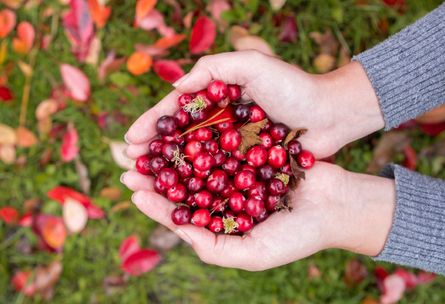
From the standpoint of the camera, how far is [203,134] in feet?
8.86

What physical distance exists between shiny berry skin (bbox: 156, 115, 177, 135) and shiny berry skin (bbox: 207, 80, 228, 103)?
24cm

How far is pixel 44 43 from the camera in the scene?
3742 millimetres

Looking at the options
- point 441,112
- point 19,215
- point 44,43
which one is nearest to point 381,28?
point 441,112

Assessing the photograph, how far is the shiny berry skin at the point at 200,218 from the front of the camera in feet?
8.39

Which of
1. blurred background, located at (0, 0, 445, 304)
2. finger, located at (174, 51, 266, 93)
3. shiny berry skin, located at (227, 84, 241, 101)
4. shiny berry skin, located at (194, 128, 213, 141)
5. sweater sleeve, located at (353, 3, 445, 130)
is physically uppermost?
sweater sleeve, located at (353, 3, 445, 130)

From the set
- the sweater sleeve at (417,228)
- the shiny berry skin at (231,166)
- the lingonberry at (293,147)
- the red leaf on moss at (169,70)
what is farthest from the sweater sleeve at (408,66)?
the red leaf on moss at (169,70)

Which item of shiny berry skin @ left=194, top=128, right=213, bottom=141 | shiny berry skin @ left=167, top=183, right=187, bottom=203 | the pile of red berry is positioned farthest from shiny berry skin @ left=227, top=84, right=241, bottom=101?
shiny berry skin @ left=167, top=183, right=187, bottom=203

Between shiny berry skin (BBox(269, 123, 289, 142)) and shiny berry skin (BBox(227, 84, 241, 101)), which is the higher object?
shiny berry skin (BBox(227, 84, 241, 101))

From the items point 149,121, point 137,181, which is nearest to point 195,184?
point 137,181

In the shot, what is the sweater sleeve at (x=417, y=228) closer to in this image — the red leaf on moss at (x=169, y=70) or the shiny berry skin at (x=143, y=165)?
the shiny berry skin at (x=143, y=165)

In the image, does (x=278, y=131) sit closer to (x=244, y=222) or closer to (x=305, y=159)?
(x=305, y=159)

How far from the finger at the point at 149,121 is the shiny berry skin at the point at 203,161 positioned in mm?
315

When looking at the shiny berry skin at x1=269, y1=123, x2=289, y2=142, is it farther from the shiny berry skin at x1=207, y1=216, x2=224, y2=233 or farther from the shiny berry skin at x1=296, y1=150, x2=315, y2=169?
the shiny berry skin at x1=207, y1=216, x2=224, y2=233

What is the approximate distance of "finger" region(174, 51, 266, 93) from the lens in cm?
263
